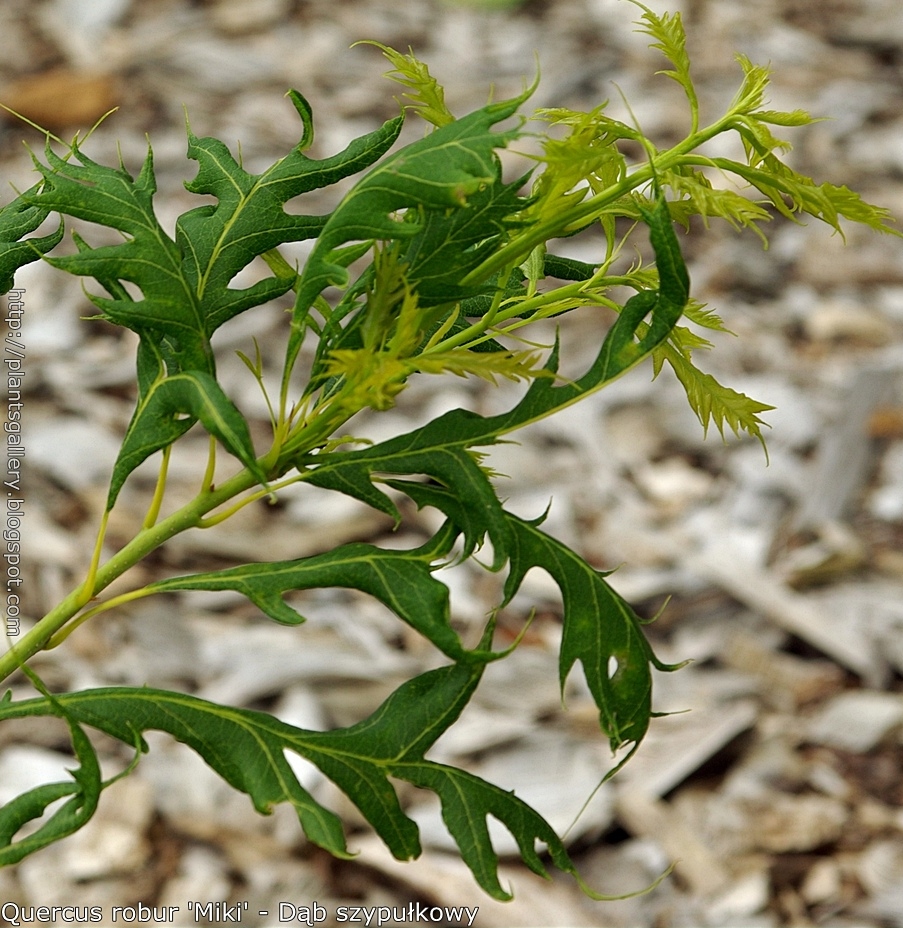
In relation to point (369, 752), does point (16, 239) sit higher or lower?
higher

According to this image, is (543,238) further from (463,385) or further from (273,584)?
(463,385)

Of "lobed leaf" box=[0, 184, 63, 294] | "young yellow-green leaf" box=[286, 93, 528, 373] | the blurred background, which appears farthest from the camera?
the blurred background

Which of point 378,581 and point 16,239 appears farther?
point 16,239

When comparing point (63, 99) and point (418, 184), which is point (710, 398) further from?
point (63, 99)

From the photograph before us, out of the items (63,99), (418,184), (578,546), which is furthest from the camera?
(63,99)

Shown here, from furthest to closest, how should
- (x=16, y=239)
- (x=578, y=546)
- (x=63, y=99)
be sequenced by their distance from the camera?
(x=63, y=99)
(x=578, y=546)
(x=16, y=239)

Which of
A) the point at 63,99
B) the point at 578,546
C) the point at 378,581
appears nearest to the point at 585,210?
the point at 378,581

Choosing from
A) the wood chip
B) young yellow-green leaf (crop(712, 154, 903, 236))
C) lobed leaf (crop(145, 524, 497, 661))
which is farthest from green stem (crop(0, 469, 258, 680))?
the wood chip

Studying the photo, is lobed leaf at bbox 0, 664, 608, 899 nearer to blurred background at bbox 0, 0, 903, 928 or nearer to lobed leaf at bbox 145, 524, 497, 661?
lobed leaf at bbox 145, 524, 497, 661

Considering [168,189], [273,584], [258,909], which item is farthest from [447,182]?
[168,189]

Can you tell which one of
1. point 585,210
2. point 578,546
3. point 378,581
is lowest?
point 578,546
